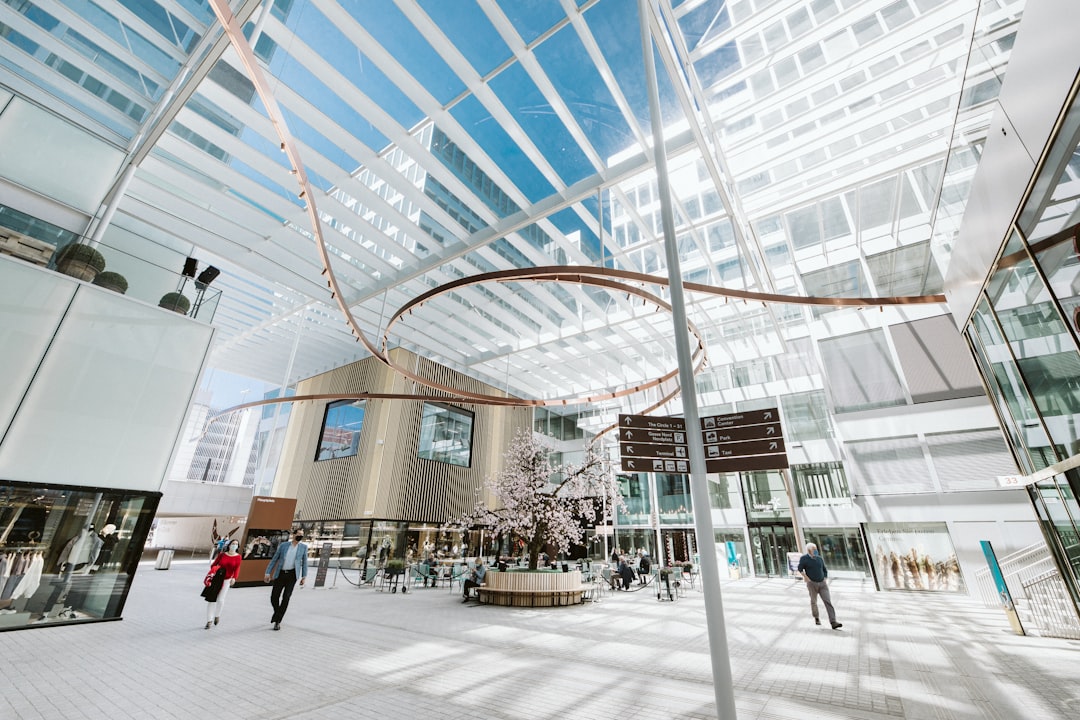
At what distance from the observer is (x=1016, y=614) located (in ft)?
24.9

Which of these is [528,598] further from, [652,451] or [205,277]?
[205,277]

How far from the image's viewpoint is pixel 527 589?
36.7 feet

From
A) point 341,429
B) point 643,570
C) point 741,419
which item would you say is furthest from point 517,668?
point 341,429

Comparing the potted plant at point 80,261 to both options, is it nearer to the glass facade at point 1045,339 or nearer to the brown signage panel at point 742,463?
the brown signage panel at point 742,463

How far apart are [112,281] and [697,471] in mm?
10655

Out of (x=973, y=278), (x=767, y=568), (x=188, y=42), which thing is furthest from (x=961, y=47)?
(x=767, y=568)

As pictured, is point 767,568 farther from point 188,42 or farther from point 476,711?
point 188,42

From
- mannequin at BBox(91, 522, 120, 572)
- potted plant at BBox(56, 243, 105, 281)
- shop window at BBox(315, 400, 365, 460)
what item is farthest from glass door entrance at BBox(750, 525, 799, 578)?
potted plant at BBox(56, 243, 105, 281)

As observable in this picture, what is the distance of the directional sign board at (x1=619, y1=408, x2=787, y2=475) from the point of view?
4.61 m

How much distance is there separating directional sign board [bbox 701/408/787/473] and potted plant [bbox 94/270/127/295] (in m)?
10.6

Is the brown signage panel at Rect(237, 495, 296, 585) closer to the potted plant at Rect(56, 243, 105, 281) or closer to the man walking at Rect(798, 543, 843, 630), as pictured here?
the potted plant at Rect(56, 243, 105, 281)

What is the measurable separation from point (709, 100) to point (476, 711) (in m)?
11.6

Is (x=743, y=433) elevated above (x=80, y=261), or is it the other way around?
(x=80, y=261)

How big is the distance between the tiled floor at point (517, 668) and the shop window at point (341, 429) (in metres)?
12.9
